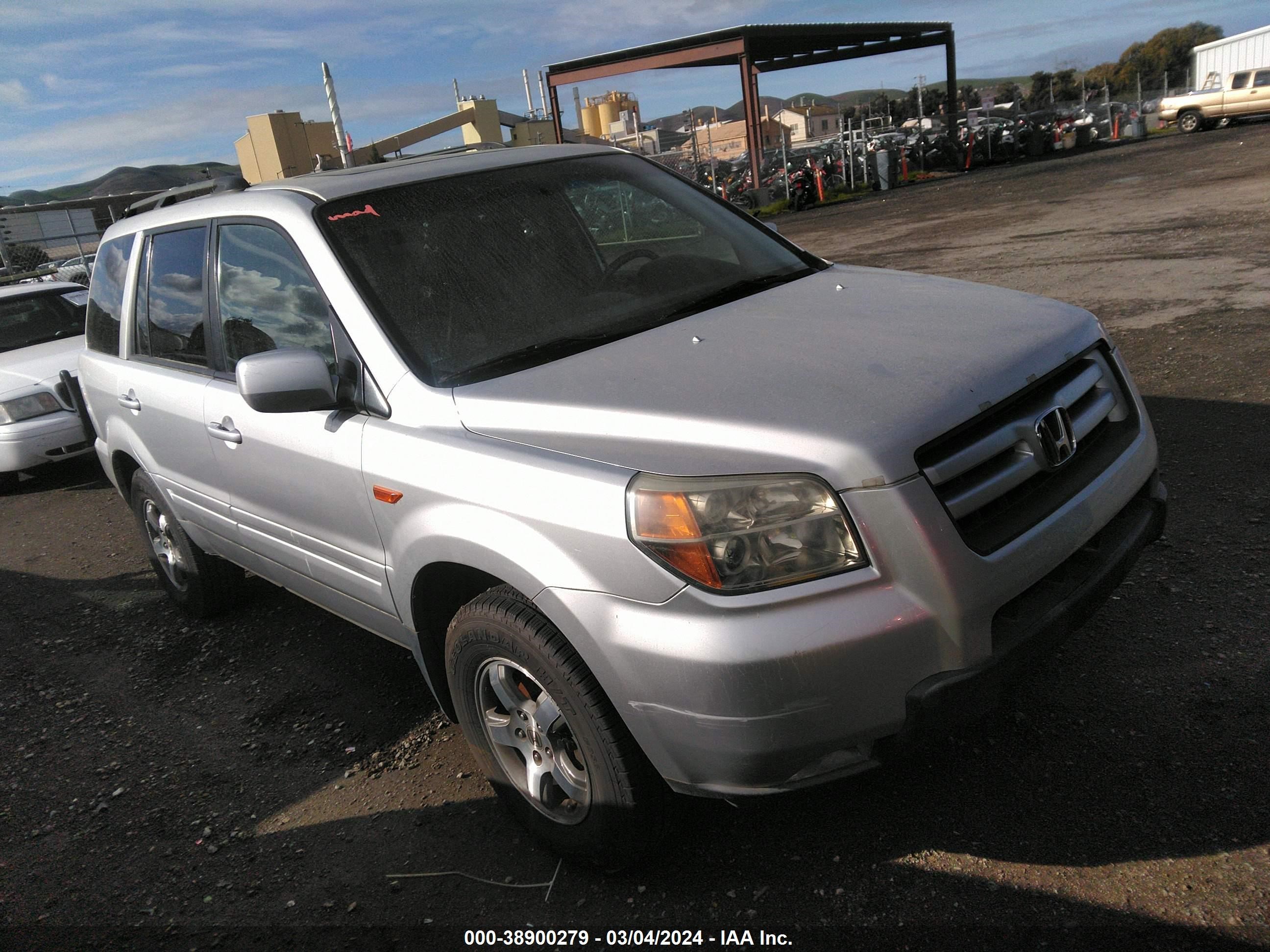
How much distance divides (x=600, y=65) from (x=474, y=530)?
27026 millimetres

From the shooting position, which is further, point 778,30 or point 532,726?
point 778,30

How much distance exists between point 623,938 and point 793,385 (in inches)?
57.1

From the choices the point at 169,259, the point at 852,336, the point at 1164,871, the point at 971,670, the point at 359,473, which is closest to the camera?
the point at 971,670

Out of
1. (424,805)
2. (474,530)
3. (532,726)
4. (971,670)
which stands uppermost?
(474,530)

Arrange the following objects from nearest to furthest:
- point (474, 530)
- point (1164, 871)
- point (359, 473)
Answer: point (1164, 871) < point (474, 530) < point (359, 473)

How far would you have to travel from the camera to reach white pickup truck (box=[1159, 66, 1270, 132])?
2867 centimetres

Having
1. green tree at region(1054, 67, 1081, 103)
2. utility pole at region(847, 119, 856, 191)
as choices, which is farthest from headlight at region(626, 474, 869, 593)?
green tree at region(1054, 67, 1081, 103)

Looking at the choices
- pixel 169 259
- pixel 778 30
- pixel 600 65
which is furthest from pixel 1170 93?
pixel 169 259

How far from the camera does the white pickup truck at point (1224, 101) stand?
28.7 meters

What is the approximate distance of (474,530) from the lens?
2.55 metres

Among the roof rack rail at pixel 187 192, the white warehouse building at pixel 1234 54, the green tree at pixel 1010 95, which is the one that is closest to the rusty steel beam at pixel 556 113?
the green tree at pixel 1010 95

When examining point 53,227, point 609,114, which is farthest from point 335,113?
point 609,114

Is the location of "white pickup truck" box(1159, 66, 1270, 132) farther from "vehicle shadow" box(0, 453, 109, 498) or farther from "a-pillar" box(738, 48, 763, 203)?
"vehicle shadow" box(0, 453, 109, 498)

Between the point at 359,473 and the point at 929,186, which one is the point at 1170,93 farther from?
the point at 359,473
